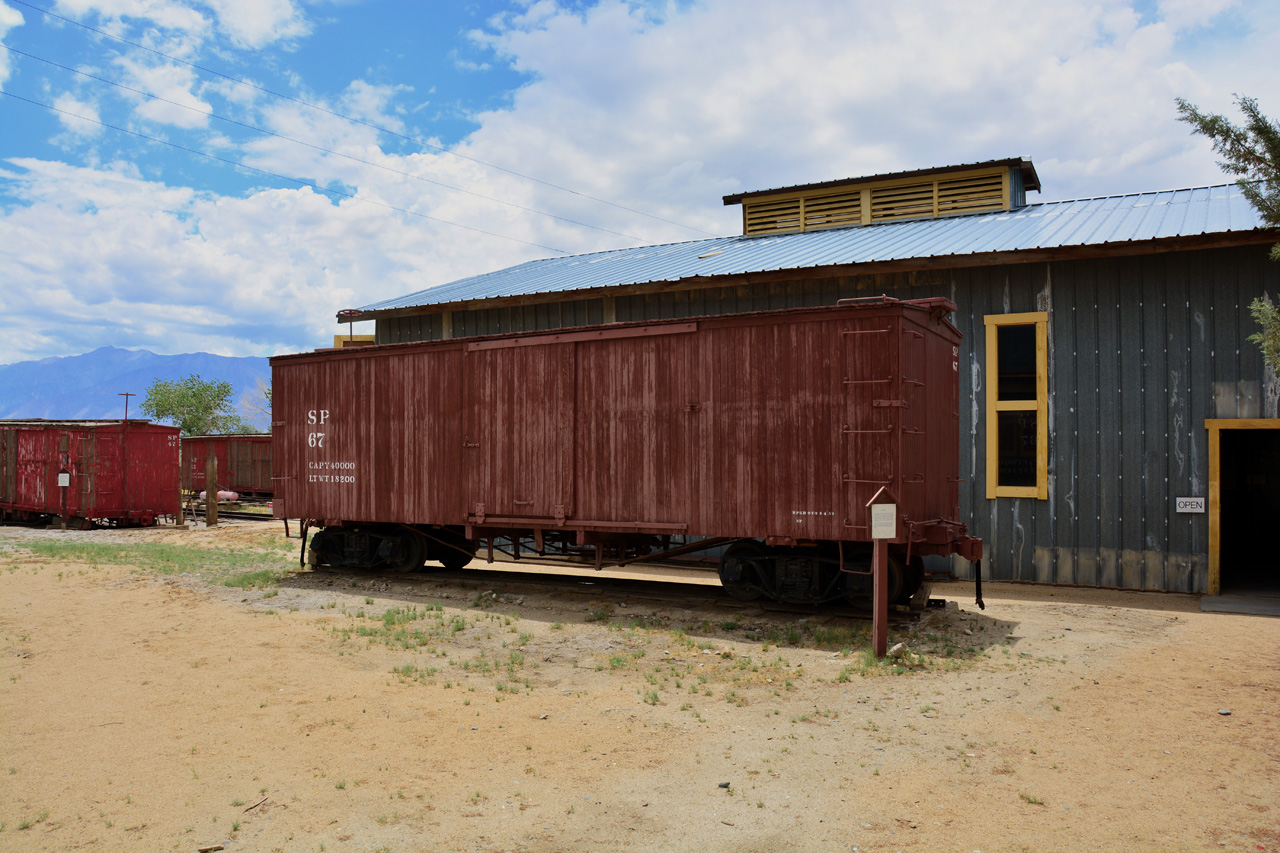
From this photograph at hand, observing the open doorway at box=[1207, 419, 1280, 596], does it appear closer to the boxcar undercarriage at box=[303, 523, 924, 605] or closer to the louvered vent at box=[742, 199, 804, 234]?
the louvered vent at box=[742, 199, 804, 234]

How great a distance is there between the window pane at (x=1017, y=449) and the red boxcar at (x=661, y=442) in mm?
2283

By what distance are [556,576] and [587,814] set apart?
9.17 metres

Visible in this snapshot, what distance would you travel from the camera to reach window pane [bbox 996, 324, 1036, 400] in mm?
13297

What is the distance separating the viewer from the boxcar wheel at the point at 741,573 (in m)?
11.0

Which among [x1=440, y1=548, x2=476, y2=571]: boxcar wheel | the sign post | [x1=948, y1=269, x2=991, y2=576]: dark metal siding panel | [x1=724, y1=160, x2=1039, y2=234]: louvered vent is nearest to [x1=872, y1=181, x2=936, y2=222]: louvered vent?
[x1=724, y1=160, x2=1039, y2=234]: louvered vent

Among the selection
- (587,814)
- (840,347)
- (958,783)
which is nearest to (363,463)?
(840,347)

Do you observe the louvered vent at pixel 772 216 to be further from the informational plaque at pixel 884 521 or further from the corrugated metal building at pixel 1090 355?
the informational plaque at pixel 884 521

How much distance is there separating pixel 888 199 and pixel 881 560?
40.5 feet

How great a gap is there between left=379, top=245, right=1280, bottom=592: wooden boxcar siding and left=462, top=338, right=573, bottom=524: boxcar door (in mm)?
6677

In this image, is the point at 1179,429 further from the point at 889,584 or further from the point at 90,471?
the point at 90,471

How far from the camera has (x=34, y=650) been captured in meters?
8.90

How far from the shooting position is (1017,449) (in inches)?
522

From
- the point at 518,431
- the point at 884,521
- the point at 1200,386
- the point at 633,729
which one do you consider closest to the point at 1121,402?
the point at 1200,386

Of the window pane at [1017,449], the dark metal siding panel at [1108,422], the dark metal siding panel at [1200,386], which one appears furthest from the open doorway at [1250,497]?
the window pane at [1017,449]
